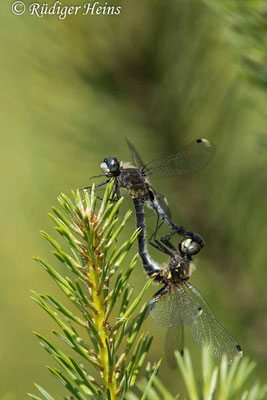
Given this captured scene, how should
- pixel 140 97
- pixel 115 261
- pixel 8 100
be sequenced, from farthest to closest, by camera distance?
pixel 8 100, pixel 140 97, pixel 115 261

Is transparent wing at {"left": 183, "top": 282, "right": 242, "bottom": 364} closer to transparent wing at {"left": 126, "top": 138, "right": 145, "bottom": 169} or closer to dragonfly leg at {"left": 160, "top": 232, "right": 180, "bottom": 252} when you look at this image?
dragonfly leg at {"left": 160, "top": 232, "right": 180, "bottom": 252}

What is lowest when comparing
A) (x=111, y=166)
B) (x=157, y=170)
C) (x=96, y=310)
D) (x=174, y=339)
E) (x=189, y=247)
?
(x=96, y=310)

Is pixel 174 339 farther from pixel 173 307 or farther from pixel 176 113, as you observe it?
pixel 176 113

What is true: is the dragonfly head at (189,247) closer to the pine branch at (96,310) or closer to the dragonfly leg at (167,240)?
the dragonfly leg at (167,240)

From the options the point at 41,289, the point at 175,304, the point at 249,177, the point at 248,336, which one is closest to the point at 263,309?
the point at 248,336

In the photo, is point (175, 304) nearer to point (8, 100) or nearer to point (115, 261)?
point (115, 261)

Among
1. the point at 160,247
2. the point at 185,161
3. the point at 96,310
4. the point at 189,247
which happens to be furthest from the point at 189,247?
the point at 96,310
